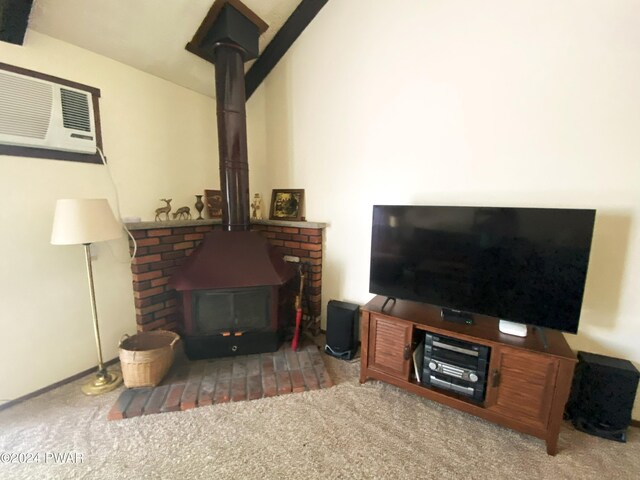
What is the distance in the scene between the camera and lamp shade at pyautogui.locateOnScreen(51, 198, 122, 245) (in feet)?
5.24

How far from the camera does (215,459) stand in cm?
138

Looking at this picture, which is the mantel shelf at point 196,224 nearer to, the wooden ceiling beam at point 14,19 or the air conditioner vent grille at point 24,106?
the air conditioner vent grille at point 24,106

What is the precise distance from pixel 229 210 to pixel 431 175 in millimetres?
1606

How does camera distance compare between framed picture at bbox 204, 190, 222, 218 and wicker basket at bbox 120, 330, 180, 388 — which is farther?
framed picture at bbox 204, 190, 222, 218

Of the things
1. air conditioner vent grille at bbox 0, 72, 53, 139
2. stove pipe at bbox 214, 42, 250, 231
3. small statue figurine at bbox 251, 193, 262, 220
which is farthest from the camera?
small statue figurine at bbox 251, 193, 262, 220

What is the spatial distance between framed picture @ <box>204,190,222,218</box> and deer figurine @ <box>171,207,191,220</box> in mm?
221

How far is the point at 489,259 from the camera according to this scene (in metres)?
1.59

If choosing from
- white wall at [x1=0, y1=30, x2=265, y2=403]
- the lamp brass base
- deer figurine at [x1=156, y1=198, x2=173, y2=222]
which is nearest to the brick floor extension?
the lamp brass base

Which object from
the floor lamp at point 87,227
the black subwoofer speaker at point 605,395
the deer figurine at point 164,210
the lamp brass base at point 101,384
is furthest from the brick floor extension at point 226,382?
the black subwoofer speaker at point 605,395

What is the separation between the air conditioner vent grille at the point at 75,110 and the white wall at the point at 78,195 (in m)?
0.11

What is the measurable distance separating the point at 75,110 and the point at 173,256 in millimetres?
1192

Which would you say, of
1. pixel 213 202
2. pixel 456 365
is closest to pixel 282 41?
pixel 213 202

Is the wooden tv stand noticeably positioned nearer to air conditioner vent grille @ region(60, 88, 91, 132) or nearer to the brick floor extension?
the brick floor extension

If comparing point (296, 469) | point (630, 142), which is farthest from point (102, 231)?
point (630, 142)
